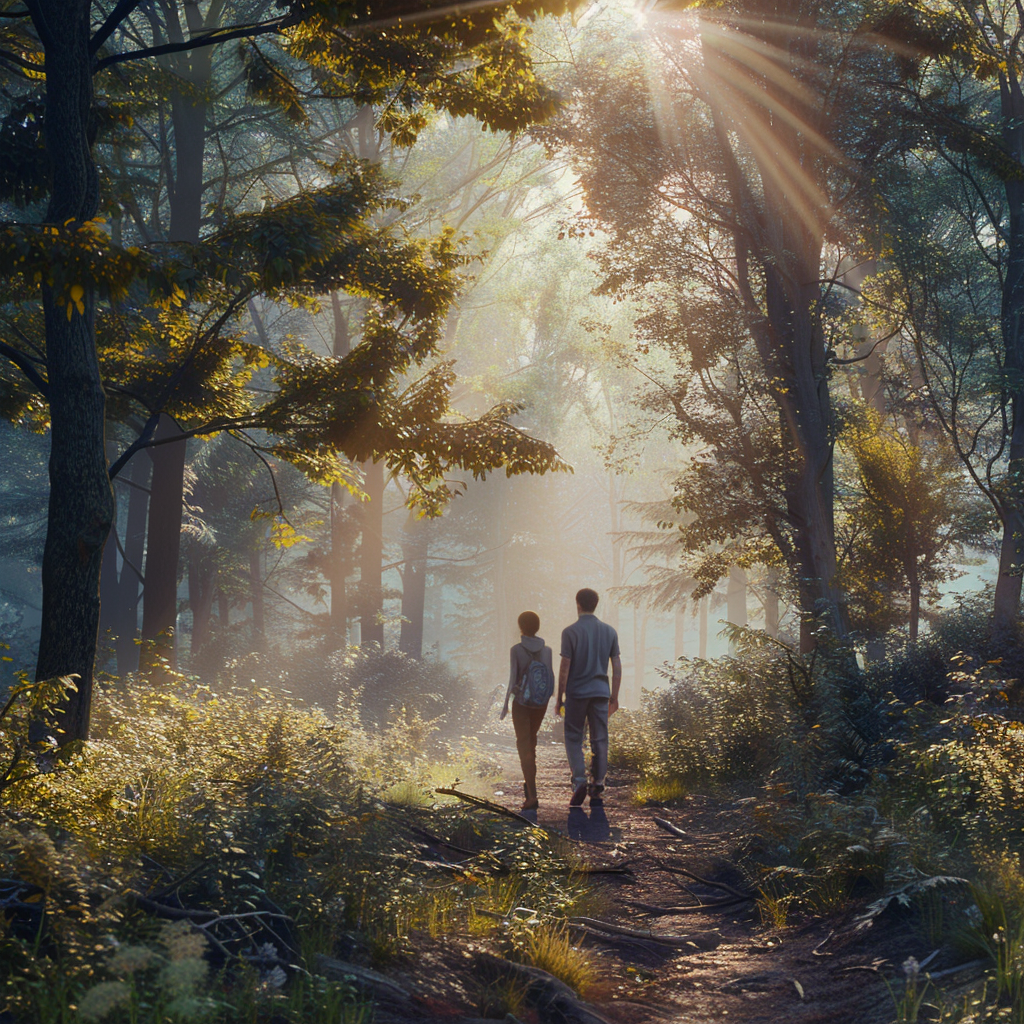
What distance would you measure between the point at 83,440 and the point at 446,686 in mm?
19870

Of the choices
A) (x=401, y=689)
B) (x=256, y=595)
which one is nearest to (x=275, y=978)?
(x=401, y=689)

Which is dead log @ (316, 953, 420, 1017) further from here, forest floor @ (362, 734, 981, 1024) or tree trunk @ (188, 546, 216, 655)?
tree trunk @ (188, 546, 216, 655)

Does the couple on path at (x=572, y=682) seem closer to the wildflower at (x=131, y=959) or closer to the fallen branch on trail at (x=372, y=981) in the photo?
the fallen branch on trail at (x=372, y=981)

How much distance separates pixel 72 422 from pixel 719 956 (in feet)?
18.2

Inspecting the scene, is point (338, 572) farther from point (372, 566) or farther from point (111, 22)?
point (111, 22)

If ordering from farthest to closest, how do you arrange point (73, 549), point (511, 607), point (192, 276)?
point (511, 607), point (73, 549), point (192, 276)

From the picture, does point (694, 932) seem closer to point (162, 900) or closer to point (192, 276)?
point (162, 900)

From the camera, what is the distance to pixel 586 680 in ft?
26.8

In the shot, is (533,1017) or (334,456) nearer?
(533,1017)

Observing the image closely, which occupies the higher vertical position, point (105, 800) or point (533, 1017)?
point (105, 800)

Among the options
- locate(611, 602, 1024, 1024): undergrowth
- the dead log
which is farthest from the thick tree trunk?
the dead log

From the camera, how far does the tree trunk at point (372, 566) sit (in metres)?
24.0

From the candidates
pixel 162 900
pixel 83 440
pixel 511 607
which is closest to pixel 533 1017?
pixel 162 900

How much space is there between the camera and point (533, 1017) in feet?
11.9
